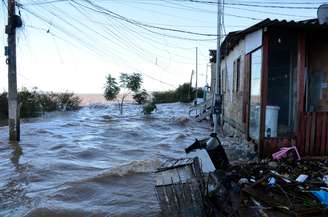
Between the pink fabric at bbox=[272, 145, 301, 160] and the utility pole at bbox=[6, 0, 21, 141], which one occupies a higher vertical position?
the utility pole at bbox=[6, 0, 21, 141]

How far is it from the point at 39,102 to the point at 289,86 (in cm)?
2289

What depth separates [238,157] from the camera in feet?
29.5

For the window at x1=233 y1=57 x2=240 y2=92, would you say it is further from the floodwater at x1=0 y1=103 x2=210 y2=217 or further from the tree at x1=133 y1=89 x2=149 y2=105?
the tree at x1=133 y1=89 x2=149 y2=105

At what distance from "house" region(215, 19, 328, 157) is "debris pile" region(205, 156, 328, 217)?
1.43 m

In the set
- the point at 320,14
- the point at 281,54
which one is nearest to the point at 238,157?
the point at 281,54

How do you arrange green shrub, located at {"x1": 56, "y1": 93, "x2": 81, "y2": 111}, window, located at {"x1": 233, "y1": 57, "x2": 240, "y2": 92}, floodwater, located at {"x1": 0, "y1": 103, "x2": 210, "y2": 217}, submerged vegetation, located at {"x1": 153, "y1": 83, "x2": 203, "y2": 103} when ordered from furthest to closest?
submerged vegetation, located at {"x1": 153, "y1": 83, "x2": 203, "y2": 103} → green shrub, located at {"x1": 56, "y1": 93, "x2": 81, "y2": 111} → window, located at {"x1": 233, "y1": 57, "x2": 240, "y2": 92} → floodwater, located at {"x1": 0, "y1": 103, "x2": 210, "y2": 217}

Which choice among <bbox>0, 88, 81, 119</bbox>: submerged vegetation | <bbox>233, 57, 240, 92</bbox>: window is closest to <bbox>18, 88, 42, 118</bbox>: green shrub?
<bbox>0, 88, 81, 119</bbox>: submerged vegetation

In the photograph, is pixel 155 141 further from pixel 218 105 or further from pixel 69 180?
pixel 69 180

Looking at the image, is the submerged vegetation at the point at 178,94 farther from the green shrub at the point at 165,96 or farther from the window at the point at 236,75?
the window at the point at 236,75

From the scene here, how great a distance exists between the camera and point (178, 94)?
1725 inches

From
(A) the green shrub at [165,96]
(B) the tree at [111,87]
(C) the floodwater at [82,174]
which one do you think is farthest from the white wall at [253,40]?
(A) the green shrub at [165,96]

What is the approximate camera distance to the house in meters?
7.92

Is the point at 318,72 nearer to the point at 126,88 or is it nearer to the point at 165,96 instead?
the point at 126,88

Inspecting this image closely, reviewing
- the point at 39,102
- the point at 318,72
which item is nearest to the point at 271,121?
the point at 318,72
